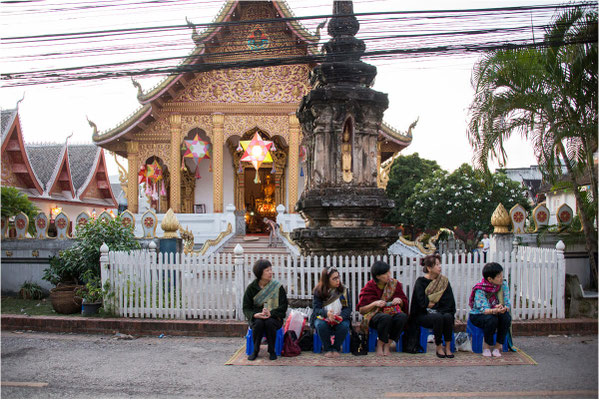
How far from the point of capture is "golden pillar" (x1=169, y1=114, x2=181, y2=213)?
18.1 meters

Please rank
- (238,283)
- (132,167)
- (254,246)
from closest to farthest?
(238,283) → (254,246) → (132,167)

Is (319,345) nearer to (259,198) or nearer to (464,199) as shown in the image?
(259,198)

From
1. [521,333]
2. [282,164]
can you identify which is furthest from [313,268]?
[282,164]

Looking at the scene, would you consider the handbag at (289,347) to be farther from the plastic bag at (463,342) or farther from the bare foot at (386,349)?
the plastic bag at (463,342)

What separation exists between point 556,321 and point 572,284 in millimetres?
858

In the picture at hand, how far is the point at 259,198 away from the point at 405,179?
11683 millimetres

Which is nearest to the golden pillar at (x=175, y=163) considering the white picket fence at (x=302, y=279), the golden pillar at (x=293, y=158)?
the golden pillar at (x=293, y=158)

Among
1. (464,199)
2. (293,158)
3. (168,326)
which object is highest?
(293,158)

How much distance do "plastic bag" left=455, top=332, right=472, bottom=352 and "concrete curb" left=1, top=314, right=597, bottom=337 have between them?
1220 mm

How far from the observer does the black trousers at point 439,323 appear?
19.0ft

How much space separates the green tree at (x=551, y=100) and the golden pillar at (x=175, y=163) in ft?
38.8

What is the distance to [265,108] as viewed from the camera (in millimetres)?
18359

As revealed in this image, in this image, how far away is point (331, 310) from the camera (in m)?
5.84

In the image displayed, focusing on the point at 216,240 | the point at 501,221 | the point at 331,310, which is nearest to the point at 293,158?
the point at 216,240
